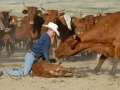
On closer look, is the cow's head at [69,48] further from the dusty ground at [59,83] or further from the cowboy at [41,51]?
the dusty ground at [59,83]

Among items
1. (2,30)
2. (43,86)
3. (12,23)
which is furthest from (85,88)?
(12,23)

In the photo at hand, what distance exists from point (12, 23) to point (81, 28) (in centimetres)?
353

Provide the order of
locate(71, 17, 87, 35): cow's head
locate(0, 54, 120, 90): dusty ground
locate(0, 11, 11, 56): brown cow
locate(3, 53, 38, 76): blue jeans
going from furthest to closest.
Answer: locate(71, 17, 87, 35): cow's head
locate(0, 11, 11, 56): brown cow
locate(3, 53, 38, 76): blue jeans
locate(0, 54, 120, 90): dusty ground

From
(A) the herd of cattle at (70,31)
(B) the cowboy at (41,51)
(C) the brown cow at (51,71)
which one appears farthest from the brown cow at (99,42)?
(C) the brown cow at (51,71)

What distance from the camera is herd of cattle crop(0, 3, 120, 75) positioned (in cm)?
1224

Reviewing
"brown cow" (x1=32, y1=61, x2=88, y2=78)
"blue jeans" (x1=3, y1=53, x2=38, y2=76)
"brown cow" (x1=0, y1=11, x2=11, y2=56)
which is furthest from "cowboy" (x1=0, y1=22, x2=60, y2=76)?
"brown cow" (x1=0, y1=11, x2=11, y2=56)

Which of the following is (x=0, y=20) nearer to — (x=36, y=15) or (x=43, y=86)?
(x=36, y=15)

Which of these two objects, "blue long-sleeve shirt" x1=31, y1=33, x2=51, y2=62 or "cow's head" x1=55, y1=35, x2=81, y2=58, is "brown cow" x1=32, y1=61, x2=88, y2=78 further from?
"cow's head" x1=55, y1=35, x2=81, y2=58

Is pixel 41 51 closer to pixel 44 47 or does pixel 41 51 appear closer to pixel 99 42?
pixel 44 47

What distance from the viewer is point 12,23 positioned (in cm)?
2191

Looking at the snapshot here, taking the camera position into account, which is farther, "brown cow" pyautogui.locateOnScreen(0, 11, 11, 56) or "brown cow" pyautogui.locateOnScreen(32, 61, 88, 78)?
"brown cow" pyautogui.locateOnScreen(0, 11, 11, 56)

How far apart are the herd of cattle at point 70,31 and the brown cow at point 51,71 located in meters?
0.79

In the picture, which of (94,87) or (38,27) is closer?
(94,87)

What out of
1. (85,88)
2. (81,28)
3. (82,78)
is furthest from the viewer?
(81,28)
